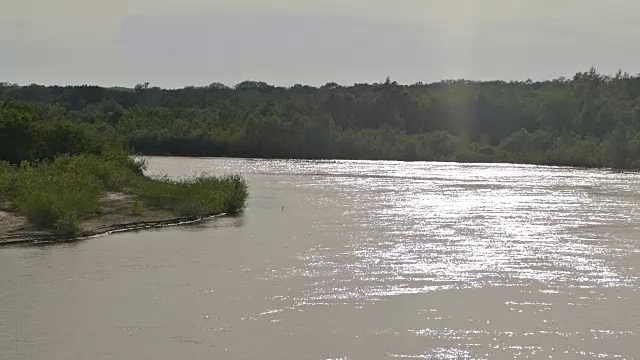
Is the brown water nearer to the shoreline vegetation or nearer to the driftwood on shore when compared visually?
the driftwood on shore

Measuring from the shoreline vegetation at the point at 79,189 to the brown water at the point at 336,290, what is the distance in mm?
1385

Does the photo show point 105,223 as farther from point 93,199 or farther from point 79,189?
point 79,189

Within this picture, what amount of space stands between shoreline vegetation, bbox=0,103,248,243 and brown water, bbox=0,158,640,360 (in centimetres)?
139

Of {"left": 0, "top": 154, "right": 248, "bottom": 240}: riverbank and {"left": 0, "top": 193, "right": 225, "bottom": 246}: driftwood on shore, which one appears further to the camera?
{"left": 0, "top": 154, "right": 248, "bottom": 240}: riverbank

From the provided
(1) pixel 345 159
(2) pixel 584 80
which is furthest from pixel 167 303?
(2) pixel 584 80

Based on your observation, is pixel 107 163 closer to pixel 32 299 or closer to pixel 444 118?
pixel 32 299

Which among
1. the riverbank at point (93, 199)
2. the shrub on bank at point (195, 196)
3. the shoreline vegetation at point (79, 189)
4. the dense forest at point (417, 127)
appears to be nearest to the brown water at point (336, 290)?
the shrub on bank at point (195, 196)

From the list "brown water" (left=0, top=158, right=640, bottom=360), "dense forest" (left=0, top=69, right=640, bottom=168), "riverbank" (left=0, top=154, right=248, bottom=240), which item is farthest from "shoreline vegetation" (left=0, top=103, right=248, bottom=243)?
"dense forest" (left=0, top=69, right=640, bottom=168)

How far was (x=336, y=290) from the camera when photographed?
23.1 m

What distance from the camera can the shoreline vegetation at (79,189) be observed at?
102 ft

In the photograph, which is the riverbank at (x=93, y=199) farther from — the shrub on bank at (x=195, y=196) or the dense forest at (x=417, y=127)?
the dense forest at (x=417, y=127)

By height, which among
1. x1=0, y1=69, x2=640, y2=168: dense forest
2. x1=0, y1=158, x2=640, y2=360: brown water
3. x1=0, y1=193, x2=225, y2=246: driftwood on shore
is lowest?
x1=0, y1=158, x2=640, y2=360: brown water

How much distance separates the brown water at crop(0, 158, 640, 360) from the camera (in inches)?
707

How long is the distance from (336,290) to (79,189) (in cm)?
1504
